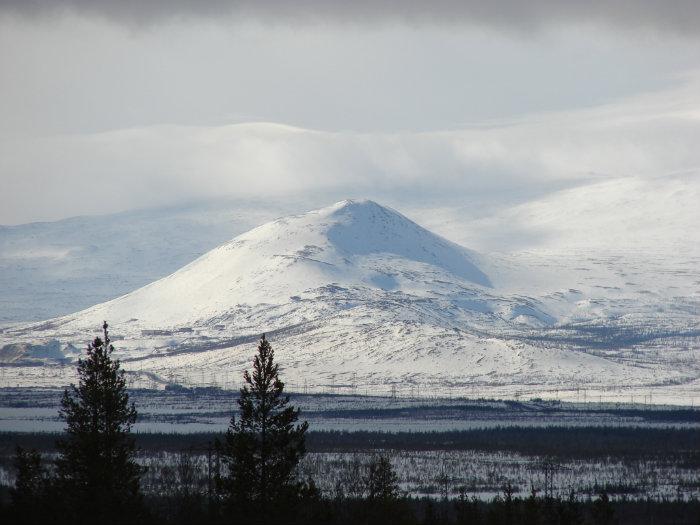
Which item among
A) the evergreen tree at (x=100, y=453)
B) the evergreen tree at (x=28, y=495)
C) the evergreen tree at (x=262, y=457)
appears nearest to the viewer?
the evergreen tree at (x=28, y=495)

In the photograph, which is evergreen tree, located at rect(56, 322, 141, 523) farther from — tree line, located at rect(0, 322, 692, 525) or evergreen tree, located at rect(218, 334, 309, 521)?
evergreen tree, located at rect(218, 334, 309, 521)

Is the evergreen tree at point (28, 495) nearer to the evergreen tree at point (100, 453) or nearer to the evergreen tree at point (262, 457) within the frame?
the evergreen tree at point (100, 453)

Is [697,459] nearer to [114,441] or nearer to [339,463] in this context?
[339,463]

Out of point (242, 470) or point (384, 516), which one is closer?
point (242, 470)

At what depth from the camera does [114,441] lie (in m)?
74.6

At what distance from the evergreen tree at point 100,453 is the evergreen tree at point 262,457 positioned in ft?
17.1

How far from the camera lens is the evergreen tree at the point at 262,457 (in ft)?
229

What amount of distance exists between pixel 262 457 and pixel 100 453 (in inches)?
358

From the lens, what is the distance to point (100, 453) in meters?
74.6

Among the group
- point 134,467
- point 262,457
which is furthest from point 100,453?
point 262,457

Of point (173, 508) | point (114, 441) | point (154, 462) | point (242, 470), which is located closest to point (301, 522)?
point (242, 470)

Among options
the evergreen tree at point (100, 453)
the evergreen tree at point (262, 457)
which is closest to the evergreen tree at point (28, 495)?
the evergreen tree at point (100, 453)

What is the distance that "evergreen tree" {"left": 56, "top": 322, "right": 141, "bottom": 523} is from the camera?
71875mm

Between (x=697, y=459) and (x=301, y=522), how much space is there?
133m
